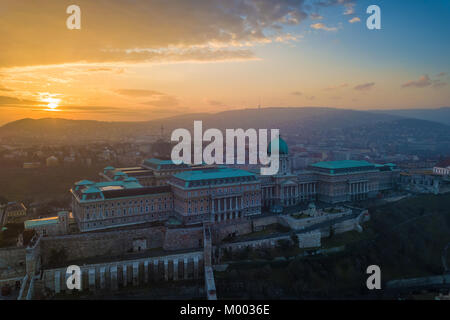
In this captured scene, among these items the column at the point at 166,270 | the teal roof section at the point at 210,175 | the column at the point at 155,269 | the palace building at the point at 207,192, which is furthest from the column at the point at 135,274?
the teal roof section at the point at 210,175

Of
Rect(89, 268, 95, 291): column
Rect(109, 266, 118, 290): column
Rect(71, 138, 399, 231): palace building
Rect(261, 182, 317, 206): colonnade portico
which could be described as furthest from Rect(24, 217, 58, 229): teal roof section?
Rect(261, 182, 317, 206): colonnade portico

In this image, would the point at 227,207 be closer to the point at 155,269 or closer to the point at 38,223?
the point at 155,269

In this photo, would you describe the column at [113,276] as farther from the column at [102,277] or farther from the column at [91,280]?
the column at [91,280]

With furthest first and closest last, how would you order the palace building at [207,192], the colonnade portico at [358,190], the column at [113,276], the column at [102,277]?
the colonnade portico at [358,190], the palace building at [207,192], the column at [113,276], the column at [102,277]

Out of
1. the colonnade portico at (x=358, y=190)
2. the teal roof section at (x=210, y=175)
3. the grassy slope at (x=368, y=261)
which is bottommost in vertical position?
the grassy slope at (x=368, y=261)

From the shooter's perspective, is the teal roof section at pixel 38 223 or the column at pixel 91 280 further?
the teal roof section at pixel 38 223

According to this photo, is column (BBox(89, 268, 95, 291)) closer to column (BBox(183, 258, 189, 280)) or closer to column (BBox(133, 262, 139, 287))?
column (BBox(133, 262, 139, 287))

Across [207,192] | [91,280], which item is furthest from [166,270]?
[207,192]

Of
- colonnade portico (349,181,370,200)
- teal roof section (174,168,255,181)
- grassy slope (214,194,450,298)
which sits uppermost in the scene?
teal roof section (174,168,255,181)
